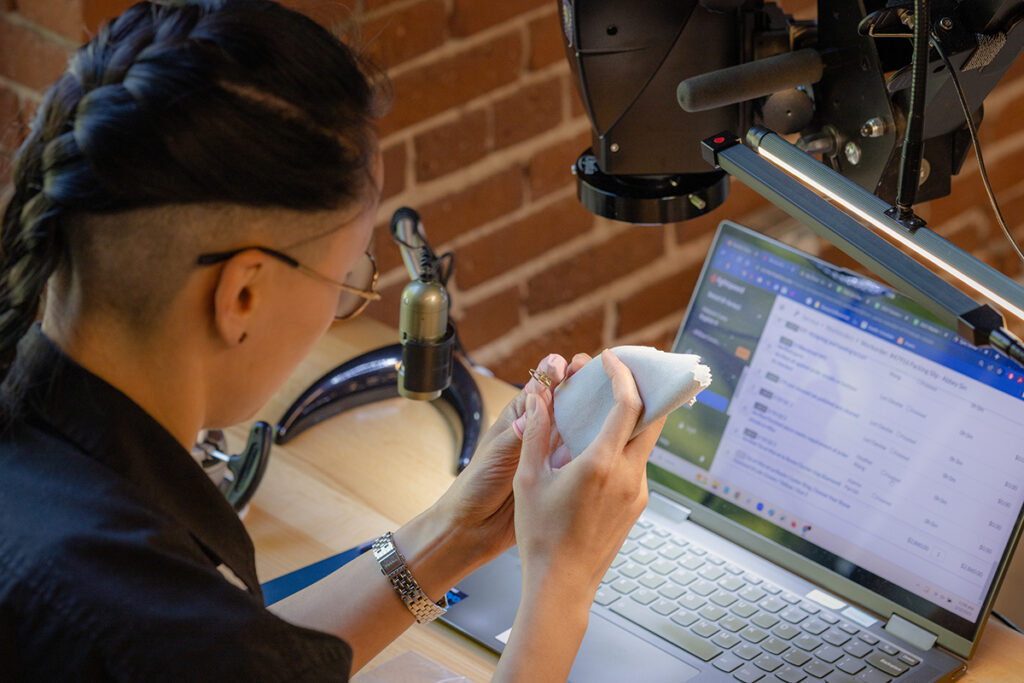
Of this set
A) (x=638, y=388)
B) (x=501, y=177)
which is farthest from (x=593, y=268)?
(x=638, y=388)

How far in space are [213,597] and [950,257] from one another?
0.44m

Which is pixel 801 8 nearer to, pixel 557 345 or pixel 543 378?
pixel 557 345

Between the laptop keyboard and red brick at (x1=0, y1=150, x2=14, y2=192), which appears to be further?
the laptop keyboard

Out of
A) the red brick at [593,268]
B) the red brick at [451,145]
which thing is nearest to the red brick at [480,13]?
the red brick at [451,145]

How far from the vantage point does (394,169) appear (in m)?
1.40

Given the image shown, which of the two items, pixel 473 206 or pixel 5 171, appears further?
pixel 473 206

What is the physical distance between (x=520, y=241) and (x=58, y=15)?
0.64m

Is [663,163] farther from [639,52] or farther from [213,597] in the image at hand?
[213,597]

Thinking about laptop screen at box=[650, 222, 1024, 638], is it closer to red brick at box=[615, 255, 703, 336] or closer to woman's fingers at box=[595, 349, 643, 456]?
woman's fingers at box=[595, 349, 643, 456]

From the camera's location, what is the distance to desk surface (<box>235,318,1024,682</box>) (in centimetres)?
91

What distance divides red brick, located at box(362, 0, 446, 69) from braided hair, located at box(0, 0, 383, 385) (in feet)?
2.05

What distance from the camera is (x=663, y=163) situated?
90 centimetres

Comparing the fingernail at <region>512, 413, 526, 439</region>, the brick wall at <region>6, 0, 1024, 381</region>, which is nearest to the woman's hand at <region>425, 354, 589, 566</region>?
the fingernail at <region>512, 413, 526, 439</region>

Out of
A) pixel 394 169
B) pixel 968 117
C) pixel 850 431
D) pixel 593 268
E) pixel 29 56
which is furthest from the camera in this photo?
pixel 593 268
